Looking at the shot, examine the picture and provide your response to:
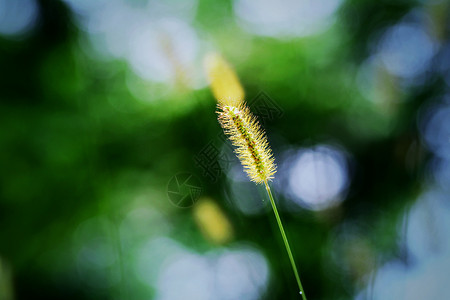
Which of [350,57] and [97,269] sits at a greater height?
[350,57]

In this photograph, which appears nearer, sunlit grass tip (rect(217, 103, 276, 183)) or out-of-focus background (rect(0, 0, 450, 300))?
sunlit grass tip (rect(217, 103, 276, 183))

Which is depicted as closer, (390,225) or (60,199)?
(390,225)

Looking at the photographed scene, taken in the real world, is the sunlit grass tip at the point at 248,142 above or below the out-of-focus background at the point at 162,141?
below

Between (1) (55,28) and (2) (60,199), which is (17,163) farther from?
(1) (55,28)

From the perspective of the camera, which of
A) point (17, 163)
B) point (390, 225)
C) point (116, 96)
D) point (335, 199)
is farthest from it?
point (116, 96)

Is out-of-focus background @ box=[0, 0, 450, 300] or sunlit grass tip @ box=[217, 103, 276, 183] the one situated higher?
out-of-focus background @ box=[0, 0, 450, 300]

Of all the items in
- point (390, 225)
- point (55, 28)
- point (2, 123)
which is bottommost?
point (390, 225)

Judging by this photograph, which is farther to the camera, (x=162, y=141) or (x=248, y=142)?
(x=162, y=141)

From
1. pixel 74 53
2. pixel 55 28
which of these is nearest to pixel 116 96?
pixel 74 53

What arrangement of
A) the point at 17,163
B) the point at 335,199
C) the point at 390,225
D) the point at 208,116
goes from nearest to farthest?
1. the point at 335,199
2. the point at 208,116
3. the point at 390,225
4. the point at 17,163

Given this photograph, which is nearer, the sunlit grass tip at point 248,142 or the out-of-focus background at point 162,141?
the sunlit grass tip at point 248,142
